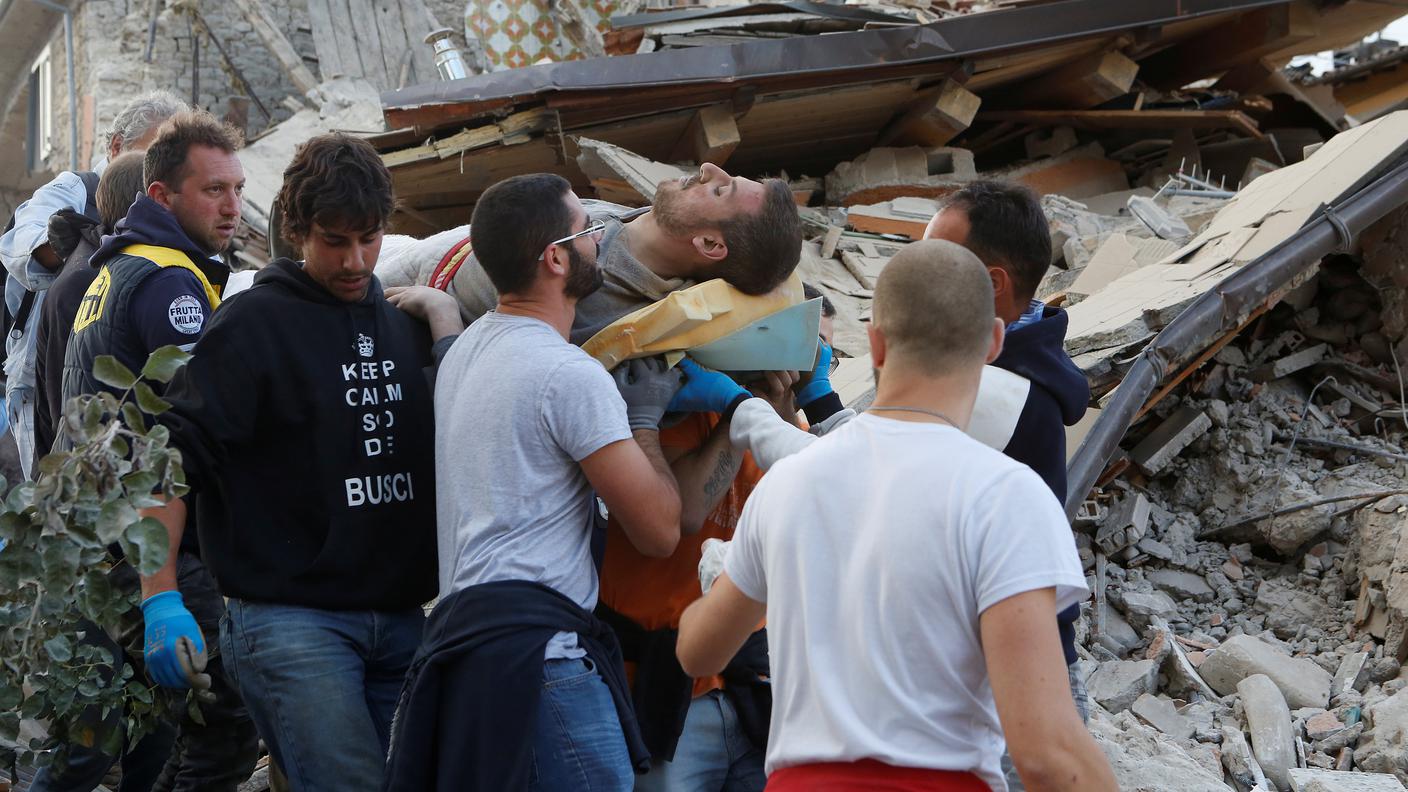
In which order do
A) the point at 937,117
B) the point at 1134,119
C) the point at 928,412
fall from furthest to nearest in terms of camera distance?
1. the point at 1134,119
2. the point at 937,117
3. the point at 928,412

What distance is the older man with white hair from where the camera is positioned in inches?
159

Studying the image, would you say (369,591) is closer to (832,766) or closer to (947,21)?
(832,766)

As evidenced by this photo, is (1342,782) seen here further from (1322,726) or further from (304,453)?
(304,453)

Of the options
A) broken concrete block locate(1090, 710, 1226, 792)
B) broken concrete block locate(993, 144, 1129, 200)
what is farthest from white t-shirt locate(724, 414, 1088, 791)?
broken concrete block locate(993, 144, 1129, 200)

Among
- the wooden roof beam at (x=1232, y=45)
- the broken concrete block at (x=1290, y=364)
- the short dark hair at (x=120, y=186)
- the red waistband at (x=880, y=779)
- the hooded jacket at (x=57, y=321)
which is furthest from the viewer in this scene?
the wooden roof beam at (x=1232, y=45)

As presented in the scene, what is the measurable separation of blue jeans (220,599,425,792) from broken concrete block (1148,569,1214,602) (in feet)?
11.6

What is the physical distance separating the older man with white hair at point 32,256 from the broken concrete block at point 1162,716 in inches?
145

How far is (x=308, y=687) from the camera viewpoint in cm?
262

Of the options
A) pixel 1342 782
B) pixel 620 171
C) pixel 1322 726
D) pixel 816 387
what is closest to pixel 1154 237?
pixel 620 171

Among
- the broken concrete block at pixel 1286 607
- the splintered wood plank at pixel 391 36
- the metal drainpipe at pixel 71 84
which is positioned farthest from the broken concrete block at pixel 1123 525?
the metal drainpipe at pixel 71 84

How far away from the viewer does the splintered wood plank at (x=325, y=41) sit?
11477 millimetres

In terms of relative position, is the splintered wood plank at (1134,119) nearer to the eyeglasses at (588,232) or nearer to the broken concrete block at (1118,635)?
the broken concrete block at (1118,635)

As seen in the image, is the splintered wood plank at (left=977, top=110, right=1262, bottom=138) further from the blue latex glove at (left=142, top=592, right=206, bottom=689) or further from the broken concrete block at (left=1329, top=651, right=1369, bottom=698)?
the blue latex glove at (left=142, top=592, right=206, bottom=689)

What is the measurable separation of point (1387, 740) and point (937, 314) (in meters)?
2.97
